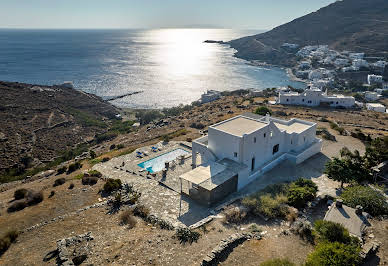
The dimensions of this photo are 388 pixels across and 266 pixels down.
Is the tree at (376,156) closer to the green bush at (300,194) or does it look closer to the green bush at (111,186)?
the green bush at (300,194)

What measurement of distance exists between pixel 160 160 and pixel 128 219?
11.4 meters

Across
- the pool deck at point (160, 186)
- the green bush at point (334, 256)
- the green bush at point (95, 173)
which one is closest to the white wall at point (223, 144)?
the pool deck at point (160, 186)

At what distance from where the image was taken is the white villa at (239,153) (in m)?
21.8

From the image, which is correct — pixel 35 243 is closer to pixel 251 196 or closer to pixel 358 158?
pixel 251 196

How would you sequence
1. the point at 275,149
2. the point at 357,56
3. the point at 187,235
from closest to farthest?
the point at 187,235, the point at 275,149, the point at 357,56

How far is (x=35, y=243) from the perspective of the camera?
55.5 feet

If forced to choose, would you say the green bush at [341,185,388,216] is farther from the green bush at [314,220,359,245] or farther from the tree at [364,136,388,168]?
the tree at [364,136,388,168]

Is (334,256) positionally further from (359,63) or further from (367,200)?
(359,63)

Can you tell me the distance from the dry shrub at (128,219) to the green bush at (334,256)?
11183 millimetres

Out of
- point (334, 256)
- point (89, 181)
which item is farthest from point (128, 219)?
point (334, 256)

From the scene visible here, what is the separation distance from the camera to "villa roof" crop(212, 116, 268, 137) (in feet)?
82.6

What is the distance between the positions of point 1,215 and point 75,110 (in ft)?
183

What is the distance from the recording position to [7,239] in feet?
54.9

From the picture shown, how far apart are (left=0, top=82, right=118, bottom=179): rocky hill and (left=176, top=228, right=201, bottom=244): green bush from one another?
32549 mm
